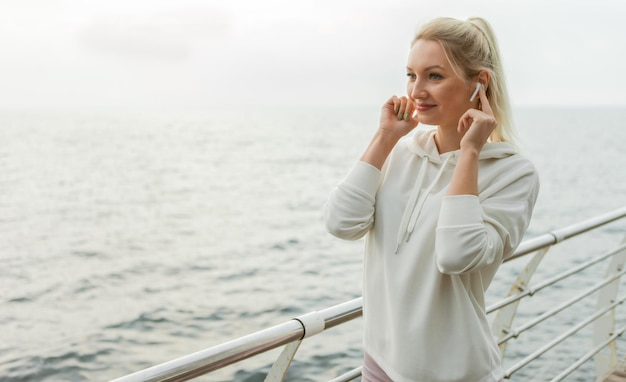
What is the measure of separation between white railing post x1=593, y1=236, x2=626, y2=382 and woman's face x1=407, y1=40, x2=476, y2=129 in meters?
1.75

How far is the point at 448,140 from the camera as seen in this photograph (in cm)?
139

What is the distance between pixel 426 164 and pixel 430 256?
0.65ft

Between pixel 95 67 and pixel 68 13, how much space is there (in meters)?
15.6

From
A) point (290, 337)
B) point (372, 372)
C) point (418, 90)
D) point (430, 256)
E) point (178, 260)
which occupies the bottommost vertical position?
point (178, 260)

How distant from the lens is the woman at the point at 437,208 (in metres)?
1.27

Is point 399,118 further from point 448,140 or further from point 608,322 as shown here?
point 608,322

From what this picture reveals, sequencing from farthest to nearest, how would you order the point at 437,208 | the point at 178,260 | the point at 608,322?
the point at 178,260
the point at 608,322
the point at 437,208

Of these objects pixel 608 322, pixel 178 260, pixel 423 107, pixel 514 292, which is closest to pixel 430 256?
pixel 423 107

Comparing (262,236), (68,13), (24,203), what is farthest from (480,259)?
(68,13)

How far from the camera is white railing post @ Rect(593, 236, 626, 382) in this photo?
2.77 m

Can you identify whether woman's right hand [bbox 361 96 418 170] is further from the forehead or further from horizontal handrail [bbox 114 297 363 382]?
horizontal handrail [bbox 114 297 363 382]

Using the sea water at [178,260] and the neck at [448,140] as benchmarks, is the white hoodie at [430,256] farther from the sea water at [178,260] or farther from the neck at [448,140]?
the sea water at [178,260]

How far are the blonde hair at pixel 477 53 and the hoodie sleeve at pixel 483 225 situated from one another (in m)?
0.14

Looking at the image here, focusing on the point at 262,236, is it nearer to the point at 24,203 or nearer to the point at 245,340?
the point at 24,203
